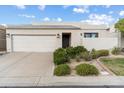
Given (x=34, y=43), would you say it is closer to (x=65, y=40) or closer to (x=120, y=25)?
(x=65, y=40)

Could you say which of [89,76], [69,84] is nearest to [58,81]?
[69,84]

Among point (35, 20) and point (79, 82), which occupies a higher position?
point (35, 20)

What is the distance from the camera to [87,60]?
1423cm

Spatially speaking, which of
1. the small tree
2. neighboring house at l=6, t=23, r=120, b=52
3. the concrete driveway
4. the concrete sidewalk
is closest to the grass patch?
the concrete sidewalk

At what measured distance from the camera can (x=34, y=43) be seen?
22.8 m

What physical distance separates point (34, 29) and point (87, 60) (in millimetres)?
10396

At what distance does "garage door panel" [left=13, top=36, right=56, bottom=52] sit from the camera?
890 inches

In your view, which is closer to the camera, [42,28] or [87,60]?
[87,60]

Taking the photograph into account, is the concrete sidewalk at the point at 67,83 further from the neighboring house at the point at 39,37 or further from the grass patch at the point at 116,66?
the neighboring house at the point at 39,37

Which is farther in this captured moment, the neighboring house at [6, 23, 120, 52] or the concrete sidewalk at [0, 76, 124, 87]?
the neighboring house at [6, 23, 120, 52]

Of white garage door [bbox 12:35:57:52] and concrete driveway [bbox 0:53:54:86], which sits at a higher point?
white garage door [bbox 12:35:57:52]

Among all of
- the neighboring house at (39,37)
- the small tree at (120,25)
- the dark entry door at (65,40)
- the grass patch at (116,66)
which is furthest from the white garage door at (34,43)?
the grass patch at (116,66)

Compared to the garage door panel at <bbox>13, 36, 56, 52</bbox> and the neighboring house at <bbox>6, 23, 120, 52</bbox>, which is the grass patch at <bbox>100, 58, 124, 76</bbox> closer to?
the neighboring house at <bbox>6, 23, 120, 52</bbox>
